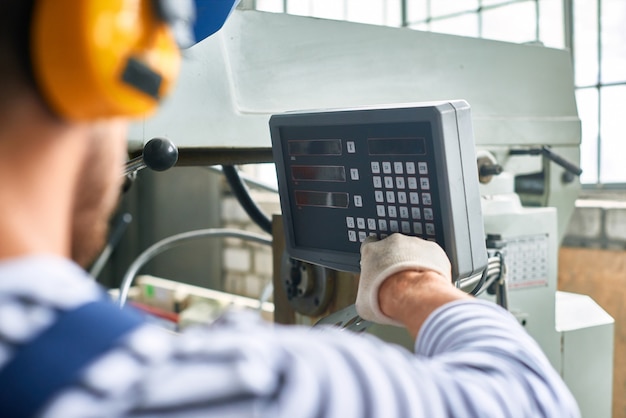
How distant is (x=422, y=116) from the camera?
691 mm

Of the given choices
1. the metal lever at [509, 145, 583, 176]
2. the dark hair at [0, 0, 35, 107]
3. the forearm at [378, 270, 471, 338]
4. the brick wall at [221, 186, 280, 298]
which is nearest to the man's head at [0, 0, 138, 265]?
the dark hair at [0, 0, 35, 107]

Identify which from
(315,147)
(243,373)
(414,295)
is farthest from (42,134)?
(315,147)

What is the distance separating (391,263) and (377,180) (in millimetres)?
113

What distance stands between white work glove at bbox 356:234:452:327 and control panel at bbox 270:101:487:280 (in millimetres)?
25

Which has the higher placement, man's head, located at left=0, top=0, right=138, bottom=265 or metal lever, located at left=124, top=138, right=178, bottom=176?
man's head, located at left=0, top=0, right=138, bottom=265

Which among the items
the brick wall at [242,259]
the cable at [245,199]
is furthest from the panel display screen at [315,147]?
the brick wall at [242,259]

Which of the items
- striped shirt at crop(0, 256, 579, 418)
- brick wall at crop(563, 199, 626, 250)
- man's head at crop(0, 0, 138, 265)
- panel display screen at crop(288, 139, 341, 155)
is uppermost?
man's head at crop(0, 0, 138, 265)

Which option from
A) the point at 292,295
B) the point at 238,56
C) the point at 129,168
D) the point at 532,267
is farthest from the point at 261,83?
the point at 532,267

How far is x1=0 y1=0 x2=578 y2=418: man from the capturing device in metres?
0.32

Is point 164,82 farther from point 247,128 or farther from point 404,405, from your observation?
point 247,128

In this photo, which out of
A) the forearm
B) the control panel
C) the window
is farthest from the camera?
the window

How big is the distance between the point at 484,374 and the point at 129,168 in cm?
47

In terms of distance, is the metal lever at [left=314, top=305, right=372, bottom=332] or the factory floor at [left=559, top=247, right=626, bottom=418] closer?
the metal lever at [left=314, top=305, right=372, bottom=332]

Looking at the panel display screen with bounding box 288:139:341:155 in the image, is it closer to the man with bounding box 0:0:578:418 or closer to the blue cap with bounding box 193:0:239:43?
the blue cap with bounding box 193:0:239:43
